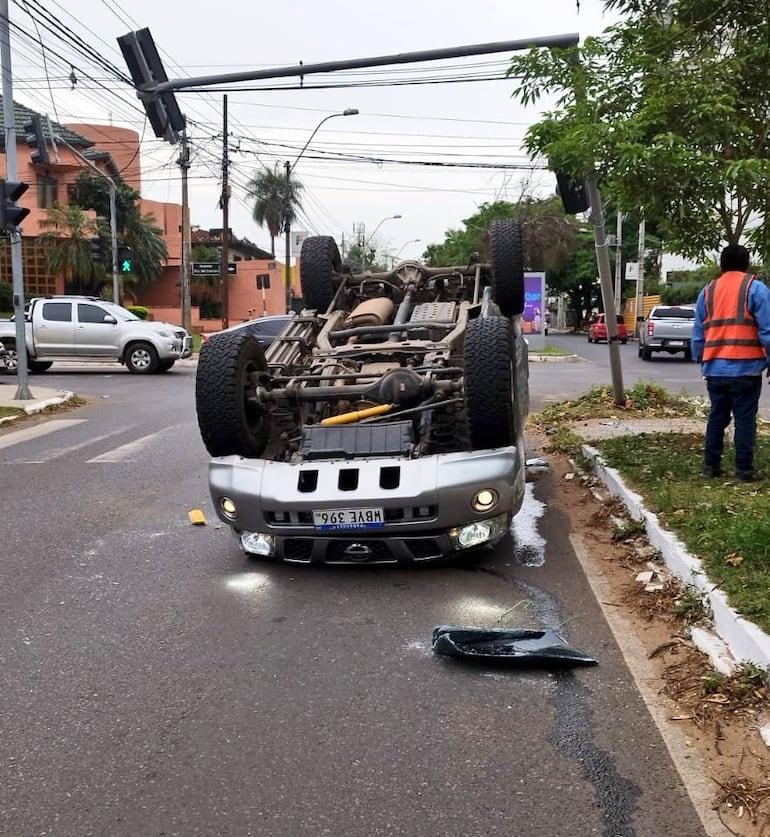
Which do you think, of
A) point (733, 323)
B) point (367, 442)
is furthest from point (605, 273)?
point (367, 442)

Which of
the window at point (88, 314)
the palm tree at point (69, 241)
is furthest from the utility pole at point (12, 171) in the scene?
the palm tree at point (69, 241)

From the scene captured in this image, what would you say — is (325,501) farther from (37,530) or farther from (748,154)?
(748,154)

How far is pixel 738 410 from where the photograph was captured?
255 inches

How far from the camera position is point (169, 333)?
68.6 feet

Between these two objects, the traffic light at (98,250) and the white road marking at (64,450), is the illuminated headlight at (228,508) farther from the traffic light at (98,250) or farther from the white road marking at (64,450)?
the traffic light at (98,250)

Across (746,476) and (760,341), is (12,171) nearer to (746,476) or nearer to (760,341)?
(760,341)

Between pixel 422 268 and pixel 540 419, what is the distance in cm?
413

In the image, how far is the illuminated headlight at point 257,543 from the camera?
5.38m

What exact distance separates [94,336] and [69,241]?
894 inches

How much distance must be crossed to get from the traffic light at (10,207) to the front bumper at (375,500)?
399 inches

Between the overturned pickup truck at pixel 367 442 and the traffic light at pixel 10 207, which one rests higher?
the traffic light at pixel 10 207

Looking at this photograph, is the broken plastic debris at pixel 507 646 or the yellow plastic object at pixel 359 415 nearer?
the broken plastic debris at pixel 507 646

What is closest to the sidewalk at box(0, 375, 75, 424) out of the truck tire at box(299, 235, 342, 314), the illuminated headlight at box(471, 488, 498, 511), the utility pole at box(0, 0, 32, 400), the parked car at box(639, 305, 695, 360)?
the utility pole at box(0, 0, 32, 400)

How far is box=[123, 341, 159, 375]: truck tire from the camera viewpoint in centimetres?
2084
